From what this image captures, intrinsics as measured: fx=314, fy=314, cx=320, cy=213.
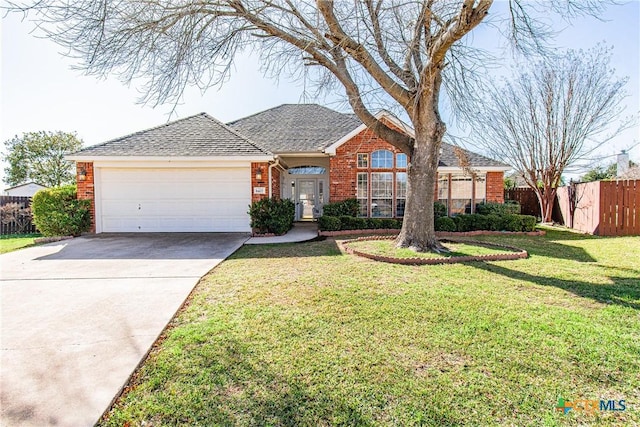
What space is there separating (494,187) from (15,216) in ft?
71.6

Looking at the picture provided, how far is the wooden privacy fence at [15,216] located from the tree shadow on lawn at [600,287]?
1883 centimetres

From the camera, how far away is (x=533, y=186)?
54.1ft

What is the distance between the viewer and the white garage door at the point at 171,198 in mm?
11656

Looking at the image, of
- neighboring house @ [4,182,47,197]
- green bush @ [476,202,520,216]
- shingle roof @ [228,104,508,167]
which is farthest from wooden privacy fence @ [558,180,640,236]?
neighboring house @ [4,182,47,197]

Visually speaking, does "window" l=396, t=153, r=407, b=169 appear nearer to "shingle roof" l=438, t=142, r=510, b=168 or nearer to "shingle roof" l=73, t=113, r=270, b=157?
"shingle roof" l=438, t=142, r=510, b=168

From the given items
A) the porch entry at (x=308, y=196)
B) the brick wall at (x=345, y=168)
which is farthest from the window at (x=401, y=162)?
the porch entry at (x=308, y=196)

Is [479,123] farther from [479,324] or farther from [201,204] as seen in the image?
[201,204]

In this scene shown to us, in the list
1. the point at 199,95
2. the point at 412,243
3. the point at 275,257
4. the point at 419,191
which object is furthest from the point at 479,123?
the point at 199,95

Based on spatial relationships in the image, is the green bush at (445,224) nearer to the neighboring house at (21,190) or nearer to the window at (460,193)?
the window at (460,193)

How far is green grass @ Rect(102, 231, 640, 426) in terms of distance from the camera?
2.32 meters

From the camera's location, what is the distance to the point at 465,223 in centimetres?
1228

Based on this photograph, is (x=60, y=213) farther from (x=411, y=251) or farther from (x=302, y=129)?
(x=411, y=251)

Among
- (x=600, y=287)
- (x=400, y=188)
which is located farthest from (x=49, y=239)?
(x=600, y=287)

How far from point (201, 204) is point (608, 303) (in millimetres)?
11360
